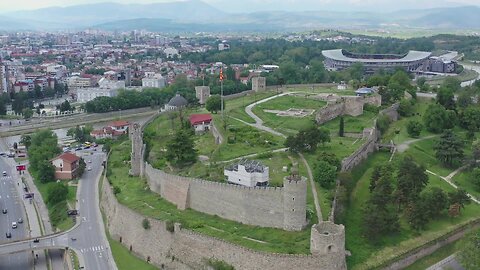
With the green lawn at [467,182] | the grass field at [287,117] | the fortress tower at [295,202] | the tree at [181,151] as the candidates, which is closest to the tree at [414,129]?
the green lawn at [467,182]

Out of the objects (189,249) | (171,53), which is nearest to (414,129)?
(189,249)

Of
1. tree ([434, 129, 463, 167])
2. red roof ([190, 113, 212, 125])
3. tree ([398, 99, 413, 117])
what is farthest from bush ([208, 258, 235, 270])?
tree ([398, 99, 413, 117])

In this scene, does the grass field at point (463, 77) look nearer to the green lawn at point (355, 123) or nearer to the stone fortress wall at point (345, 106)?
the stone fortress wall at point (345, 106)

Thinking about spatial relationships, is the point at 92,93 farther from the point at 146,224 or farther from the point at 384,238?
the point at 384,238

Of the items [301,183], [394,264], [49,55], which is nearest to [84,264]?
[301,183]

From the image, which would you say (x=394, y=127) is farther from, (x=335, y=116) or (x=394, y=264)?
(x=394, y=264)
